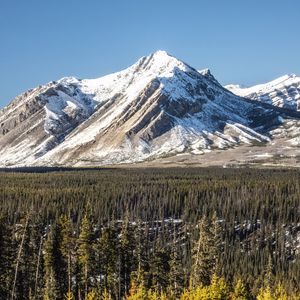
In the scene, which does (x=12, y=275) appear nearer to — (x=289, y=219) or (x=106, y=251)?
(x=106, y=251)

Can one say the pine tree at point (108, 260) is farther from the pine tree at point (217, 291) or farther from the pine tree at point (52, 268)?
the pine tree at point (217, 291)

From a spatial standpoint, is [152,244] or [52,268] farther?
[152,244]

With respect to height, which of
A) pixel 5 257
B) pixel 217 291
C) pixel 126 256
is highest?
pixel 5 257

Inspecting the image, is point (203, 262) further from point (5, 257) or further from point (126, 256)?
point (5, 257)

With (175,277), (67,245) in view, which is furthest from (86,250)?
(175,277)

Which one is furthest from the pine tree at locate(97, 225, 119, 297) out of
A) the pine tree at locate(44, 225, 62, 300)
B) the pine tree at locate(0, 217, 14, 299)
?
the pine tree at locate(0, 217, 14, 299)

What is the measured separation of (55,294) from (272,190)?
126 metres

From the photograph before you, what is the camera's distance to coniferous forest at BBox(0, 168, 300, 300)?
83.7m

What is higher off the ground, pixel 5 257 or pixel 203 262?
pixel 5 257

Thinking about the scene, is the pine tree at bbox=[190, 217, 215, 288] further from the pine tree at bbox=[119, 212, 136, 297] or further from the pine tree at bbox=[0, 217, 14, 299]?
the pine tree at bbox=[0, 217, 14, 299]

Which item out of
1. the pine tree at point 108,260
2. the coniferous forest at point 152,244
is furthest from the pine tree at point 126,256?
the pine tree at point 108,260

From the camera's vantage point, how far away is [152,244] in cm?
14050

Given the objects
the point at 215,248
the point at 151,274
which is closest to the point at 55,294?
the point at 151,274

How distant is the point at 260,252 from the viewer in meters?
137
